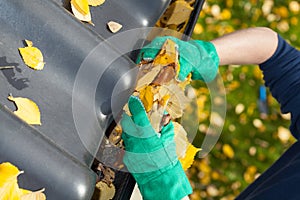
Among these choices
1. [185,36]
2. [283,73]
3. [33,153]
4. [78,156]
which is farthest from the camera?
[283,73]

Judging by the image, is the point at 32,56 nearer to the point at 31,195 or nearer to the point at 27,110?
the point at 27,110

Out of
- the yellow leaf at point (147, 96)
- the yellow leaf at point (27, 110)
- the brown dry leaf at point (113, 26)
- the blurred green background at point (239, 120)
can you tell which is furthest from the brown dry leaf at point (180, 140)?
the blurred green background at point (239, 120)

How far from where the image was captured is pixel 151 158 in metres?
1.23

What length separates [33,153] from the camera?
0.93 m

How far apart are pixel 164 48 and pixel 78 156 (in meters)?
0.42

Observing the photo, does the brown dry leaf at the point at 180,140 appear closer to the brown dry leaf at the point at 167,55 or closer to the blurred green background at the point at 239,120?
the brown dry leaf at the point at 167,55

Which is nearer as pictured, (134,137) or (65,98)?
(65,98)

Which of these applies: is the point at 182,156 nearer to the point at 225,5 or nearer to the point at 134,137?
the point at 134,137

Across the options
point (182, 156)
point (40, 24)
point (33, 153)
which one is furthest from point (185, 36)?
point (33, 153)

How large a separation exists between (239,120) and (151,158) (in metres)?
1.79

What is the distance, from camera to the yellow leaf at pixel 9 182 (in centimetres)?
89

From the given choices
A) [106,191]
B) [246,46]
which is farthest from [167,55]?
[246,46]

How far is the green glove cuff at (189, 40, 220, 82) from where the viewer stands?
1.51 meters

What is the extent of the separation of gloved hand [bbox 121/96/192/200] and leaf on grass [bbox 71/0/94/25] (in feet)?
0.74
